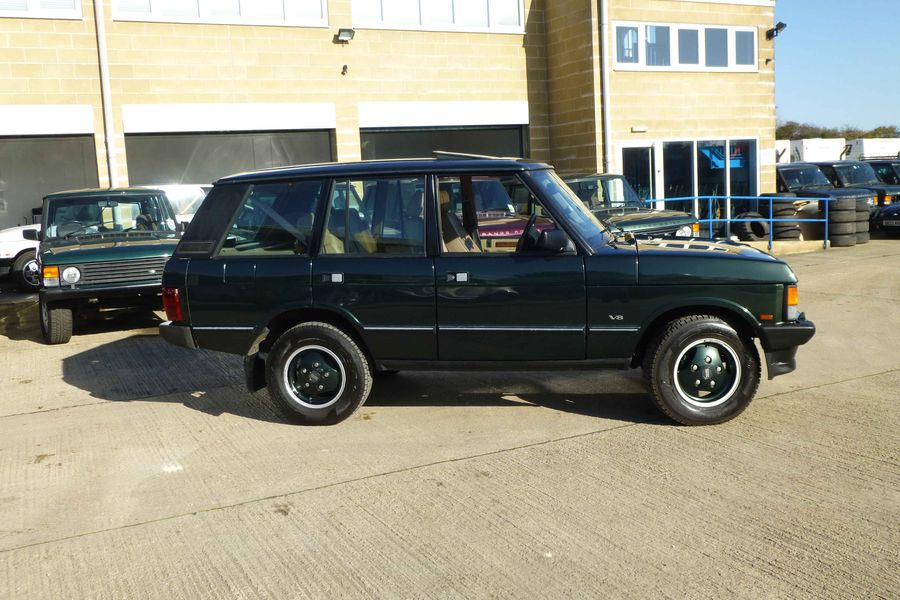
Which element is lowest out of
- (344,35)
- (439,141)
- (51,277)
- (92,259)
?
(51,277)

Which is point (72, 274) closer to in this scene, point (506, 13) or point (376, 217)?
point (376, 217)

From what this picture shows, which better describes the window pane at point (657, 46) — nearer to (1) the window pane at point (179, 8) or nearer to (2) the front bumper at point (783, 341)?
(1) the window pane at point (179, 8)

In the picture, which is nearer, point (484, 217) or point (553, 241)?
point (553, 241)

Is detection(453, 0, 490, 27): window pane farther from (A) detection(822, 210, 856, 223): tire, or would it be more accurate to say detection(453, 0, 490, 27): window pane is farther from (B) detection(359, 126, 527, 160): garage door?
(A) detection(822, 210, 856, 223): tire

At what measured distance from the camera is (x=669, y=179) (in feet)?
69.3

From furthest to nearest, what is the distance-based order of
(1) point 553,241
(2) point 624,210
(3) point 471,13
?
(3) point 471,13 < (2) point 624,210 < (1) point 553,241

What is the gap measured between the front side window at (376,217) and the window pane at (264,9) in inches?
508

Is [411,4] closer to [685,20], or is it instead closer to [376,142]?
[376,142]

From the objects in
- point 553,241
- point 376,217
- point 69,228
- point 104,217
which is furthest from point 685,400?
point 69,228

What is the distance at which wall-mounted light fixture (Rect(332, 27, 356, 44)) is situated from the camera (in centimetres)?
1847

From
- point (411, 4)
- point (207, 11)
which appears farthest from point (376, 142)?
point (207, 11)

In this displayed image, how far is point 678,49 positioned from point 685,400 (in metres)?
16.7

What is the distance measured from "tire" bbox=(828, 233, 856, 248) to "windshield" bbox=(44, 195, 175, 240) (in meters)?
13.2

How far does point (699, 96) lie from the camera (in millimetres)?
21250
